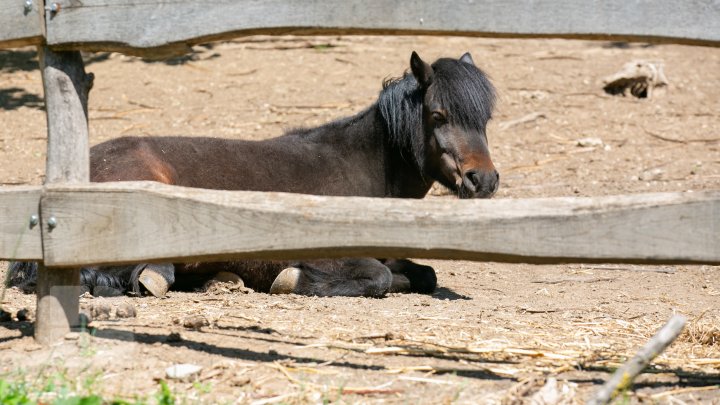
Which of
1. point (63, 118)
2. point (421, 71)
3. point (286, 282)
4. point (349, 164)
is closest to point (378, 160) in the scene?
point (349, 164)

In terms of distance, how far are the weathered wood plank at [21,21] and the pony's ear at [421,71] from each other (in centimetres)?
313

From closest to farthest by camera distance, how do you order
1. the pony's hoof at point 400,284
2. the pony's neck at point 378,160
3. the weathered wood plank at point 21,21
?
the weathered wood plank at point 21,21
the pony's hoof at point 400,284
the pony's neck at point 378,160

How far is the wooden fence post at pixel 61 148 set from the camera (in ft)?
12.5

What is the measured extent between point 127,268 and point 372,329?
6.87 ft

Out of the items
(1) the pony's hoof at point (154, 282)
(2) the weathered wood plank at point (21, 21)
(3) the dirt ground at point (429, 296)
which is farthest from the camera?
(1) the pony's hoof at point (154, 282)

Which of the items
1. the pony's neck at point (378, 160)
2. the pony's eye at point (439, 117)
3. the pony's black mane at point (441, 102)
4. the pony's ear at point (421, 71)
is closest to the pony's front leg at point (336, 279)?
the pony's neck at point (378, 160)

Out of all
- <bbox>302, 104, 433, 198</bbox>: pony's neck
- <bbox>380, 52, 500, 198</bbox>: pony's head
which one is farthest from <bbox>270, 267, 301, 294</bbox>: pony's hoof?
<bbox>380, 52, 500, 198</bbox>: pony's head

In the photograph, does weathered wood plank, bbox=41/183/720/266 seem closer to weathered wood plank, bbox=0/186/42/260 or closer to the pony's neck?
weathered wood plank, bbox=0/186/42/260

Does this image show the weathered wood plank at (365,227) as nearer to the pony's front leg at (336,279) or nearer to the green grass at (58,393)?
the green grass at (58,393)

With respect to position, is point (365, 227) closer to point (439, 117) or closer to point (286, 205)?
point (286, 205)

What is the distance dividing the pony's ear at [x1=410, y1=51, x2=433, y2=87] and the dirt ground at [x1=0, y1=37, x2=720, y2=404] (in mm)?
1460

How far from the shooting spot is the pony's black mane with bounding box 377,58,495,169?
20.8 feet

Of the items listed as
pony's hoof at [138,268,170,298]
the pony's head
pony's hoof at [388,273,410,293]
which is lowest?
pony's hoof at [388,273,410,293]

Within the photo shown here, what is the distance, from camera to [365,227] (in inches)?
136
